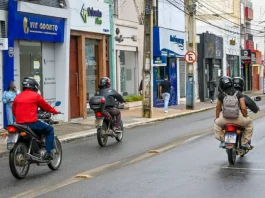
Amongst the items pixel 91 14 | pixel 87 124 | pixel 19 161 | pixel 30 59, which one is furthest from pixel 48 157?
pixel 91 14

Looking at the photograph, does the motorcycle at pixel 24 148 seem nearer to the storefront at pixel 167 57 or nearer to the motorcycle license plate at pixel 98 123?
the motorcycle license plate at pixel 98 123

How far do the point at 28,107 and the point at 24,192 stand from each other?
186 cm

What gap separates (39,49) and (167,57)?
1417cm

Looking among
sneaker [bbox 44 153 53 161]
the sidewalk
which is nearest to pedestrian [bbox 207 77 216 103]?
the sidewalk

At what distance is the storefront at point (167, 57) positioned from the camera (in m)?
32.1

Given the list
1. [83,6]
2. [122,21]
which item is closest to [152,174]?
[83,6]

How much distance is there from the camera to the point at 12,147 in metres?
9.63

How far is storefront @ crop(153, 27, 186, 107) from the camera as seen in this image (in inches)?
1263

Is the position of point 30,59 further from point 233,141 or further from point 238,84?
point 233,141

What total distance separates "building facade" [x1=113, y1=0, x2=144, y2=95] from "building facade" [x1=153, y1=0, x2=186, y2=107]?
1422 millimetres

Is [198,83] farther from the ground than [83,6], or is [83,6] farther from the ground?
[83,6]

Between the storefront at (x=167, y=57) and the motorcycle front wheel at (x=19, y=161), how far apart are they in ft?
71.6

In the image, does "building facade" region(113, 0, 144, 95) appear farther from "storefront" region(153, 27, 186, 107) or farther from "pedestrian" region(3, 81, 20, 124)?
"pedestrian" region(3, 81, 20, 124)

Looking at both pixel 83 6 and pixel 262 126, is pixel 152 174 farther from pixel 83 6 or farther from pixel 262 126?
pixel 83 6
